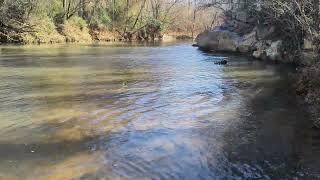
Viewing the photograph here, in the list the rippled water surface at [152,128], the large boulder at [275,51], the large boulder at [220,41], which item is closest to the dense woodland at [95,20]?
the large boulder at [220,41]

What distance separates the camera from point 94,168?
923cm

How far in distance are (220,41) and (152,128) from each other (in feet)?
103

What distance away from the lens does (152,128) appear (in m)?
12.5

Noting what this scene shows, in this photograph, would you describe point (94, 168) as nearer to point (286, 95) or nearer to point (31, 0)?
point (286, 95)

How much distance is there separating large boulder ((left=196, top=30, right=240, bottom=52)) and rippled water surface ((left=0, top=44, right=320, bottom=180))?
729 inches

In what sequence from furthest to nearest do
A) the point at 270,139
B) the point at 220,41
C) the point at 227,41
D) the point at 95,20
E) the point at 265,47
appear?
the point at 95,20 < the point at 220,41 < the point at 227,41 < the point at 265,47 < the point at 270,139

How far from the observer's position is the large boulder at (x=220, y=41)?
41.1m

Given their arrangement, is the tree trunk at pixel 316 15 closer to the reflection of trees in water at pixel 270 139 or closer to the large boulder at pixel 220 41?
the reflection of trees in water at pixel 270 139

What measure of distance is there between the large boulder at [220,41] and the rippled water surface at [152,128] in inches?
729

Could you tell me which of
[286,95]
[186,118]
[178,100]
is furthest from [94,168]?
[286,95]

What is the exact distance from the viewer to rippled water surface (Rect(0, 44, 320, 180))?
9312mm

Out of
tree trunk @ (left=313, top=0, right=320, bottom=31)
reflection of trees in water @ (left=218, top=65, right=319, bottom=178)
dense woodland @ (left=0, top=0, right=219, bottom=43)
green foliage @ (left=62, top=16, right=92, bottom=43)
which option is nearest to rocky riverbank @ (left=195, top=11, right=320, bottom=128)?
reflection of trees in water @ (left=218, top=65, right=319, bottom=178)

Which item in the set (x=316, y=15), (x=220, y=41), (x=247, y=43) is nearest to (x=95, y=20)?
(x=220, y=41)

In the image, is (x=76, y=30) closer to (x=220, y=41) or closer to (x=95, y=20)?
(x=95, y=20)
